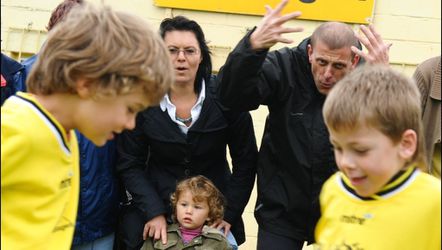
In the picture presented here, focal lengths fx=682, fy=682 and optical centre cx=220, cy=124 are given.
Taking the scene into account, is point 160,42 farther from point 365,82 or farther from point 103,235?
point 103,235

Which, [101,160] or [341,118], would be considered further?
[101,160]

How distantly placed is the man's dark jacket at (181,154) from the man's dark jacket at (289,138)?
0.75 feet

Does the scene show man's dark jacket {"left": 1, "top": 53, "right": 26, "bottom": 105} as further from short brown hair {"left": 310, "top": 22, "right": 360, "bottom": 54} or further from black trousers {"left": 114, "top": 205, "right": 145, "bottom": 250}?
short brown hair {"left": 310, "top": 22, "right": 360, "bottom": 54}

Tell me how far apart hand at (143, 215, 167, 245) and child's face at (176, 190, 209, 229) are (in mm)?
102

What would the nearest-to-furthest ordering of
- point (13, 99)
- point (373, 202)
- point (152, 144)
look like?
point (13, 99) < point (373, 202) < point (152, 144)

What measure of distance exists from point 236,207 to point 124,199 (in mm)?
628

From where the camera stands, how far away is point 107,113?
2.29m

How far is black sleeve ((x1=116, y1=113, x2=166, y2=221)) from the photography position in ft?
11.8

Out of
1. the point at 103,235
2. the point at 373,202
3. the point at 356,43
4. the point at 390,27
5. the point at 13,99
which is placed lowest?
the point at 103,235

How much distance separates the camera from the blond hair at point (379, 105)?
235cm

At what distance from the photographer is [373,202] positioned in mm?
2447

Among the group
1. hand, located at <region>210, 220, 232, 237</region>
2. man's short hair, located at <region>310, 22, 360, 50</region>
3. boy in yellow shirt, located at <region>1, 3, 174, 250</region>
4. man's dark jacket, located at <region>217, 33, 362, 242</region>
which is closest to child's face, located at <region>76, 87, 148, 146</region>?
boy in yellow shirt, located at <region>1, 3, 174, 250</region>

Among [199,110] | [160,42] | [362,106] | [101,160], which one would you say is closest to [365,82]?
[362,106]

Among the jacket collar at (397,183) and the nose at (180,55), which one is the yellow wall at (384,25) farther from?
the jacket collar at (397,183)
